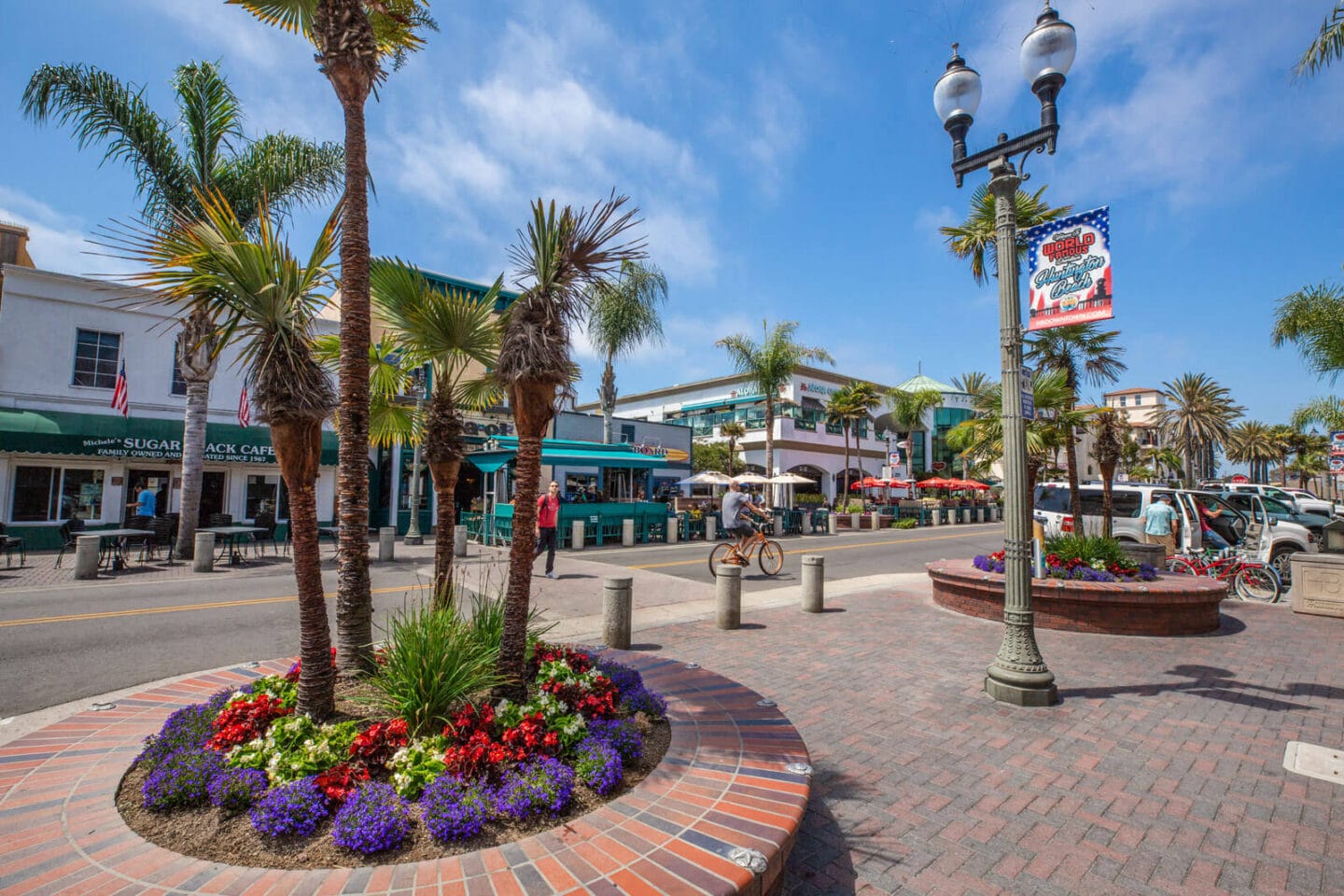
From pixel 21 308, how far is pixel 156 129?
23.9 ft

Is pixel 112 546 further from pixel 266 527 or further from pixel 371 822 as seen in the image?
pixel 371 822

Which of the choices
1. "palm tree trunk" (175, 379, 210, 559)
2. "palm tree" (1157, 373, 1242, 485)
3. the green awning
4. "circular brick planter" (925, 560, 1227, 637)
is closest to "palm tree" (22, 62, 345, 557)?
"palm tree trunk" (175, 379, 210, 559)

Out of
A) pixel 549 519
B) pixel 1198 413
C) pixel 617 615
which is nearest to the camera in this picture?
pixel 617 615

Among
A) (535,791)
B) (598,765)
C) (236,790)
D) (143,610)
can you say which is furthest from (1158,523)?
(143,610)

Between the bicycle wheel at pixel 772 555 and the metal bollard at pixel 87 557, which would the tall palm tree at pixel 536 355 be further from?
the metal bollard at pixel 87 557

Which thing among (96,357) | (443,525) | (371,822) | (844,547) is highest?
(96,357)

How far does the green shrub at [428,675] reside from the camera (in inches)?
125

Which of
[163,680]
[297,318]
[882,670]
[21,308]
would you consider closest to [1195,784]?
[882,670]

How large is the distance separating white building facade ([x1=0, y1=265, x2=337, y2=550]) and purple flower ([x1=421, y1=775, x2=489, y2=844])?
662 inches

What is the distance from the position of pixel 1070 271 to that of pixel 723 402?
4480 cm

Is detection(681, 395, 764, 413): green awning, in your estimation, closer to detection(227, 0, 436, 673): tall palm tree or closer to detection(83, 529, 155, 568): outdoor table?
detection(83, 529, 155, 568): outdoor table

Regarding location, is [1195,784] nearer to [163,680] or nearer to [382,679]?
[382,679]

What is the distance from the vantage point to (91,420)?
1670 centimetres

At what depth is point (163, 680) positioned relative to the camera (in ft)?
18.8
